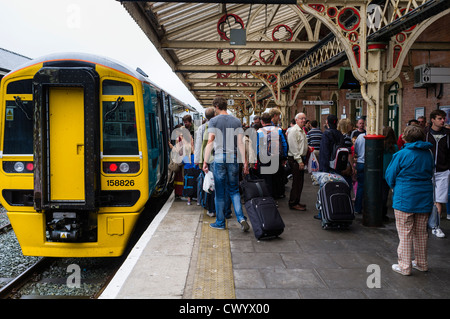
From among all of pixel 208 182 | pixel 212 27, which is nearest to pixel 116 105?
pixel 208 182

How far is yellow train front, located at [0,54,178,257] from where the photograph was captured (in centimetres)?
474

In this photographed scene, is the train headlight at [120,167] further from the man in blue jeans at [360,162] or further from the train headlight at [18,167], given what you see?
the man in blue jeans at [360,162]

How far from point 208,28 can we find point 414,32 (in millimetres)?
8522

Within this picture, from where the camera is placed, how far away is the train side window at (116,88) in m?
4.99

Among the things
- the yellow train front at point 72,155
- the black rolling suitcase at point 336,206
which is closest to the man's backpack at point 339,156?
the black rolling suitcase at point 336,206

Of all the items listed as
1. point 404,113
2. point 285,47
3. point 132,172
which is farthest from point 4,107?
point 404,113

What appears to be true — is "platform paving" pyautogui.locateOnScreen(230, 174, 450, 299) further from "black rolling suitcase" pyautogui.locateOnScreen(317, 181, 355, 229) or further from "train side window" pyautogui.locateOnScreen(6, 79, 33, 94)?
"train side window" pyautogui.locateOnScreen(6, 79, 33, 94)

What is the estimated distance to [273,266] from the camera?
4242mm

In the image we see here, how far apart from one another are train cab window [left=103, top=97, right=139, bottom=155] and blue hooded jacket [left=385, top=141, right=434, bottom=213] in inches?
123

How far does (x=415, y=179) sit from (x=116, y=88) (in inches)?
143

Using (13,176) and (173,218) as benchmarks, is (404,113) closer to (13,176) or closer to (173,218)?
(173,218)

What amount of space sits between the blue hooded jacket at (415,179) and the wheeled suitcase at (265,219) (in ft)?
5.16

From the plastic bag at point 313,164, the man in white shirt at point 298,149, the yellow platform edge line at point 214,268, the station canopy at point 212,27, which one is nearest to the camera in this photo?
the yellow platform edge line at point 214,268

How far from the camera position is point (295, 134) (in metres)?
6.94
